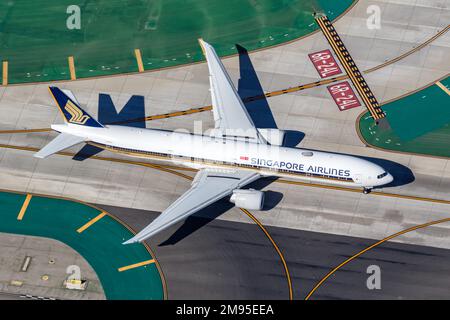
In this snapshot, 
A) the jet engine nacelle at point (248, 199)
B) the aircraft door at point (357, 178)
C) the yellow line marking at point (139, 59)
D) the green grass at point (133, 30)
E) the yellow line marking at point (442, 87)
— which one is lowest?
the jet engine nacelle at point (248, 199)

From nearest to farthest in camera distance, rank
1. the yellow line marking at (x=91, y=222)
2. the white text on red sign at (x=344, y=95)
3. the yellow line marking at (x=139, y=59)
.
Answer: the yellow line marking at (x=91, y=222) < the white text on red sign at (x=344, y=95) < the yellow line marking at (x=139, y=59)

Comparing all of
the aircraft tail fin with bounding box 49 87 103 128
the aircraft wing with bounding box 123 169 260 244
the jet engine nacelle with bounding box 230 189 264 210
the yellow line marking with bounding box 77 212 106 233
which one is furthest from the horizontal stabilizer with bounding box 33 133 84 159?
the jet engine nacelle with bounding box 230 189 264 210

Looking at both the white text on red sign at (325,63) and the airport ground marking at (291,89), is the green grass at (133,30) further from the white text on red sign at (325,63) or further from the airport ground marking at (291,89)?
the airport ground marking at (291,89)

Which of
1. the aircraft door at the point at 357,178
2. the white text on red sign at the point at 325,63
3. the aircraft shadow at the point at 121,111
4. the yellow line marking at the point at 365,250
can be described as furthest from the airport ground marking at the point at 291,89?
the yellow line marking at the point at 365,250

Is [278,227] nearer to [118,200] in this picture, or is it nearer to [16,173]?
[118,200]

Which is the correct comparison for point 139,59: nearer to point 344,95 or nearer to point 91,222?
point 91,222
